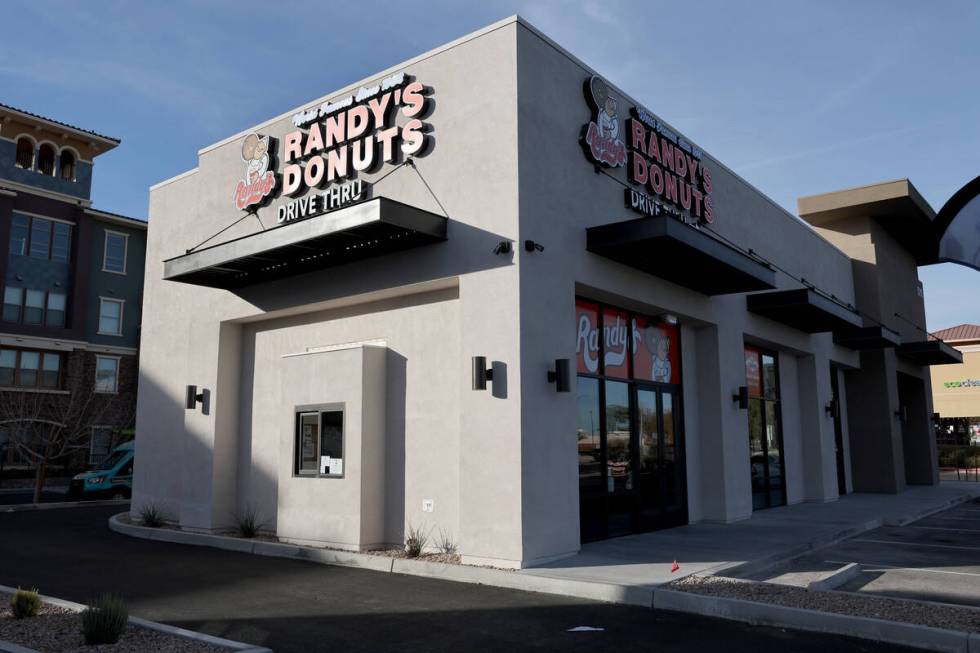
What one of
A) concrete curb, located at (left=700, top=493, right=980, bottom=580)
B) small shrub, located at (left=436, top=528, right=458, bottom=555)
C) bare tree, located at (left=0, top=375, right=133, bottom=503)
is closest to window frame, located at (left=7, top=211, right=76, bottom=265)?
bare tree, located at (left=0, top=375, right=133, bottom=503)

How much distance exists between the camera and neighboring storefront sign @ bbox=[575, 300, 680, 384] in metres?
12.9

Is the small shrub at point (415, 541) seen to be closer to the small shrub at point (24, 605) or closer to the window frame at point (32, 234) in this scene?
the small shrub at point (24, 605)

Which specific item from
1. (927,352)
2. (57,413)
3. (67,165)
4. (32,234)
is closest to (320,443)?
(927,352)

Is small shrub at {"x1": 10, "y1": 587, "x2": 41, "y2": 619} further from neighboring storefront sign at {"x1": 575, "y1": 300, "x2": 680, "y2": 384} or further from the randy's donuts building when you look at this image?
neighboring storefront sign at {"x1": 575, "y1": 300, "x2": 680, "y2": 384}

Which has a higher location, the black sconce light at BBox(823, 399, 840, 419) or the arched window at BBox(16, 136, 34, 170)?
the arched window at BBox(16, 136, 34, 170)

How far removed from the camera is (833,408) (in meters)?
22.8

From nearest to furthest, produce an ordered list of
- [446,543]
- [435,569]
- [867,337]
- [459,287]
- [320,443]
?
[435,569]
[446,543]
[459,287]
[320,443]
[867,337]

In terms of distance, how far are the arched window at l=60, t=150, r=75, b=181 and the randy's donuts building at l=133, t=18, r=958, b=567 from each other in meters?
22.9

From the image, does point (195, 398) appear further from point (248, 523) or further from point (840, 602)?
point (840, 602)

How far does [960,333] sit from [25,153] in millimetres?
57242

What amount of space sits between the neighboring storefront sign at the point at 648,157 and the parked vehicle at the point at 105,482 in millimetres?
18335

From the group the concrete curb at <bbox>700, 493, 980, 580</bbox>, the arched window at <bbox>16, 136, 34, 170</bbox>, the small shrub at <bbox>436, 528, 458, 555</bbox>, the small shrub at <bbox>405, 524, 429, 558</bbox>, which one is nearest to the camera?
the concrete curb at <bbox>700, 493, 980, 580</bbox>

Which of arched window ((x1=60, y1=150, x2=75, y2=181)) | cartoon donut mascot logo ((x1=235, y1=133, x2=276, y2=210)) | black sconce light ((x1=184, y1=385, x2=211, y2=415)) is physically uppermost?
arched window ((x1=60, y1=150, x2=75, y2=181))

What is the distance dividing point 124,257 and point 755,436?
3283cm
